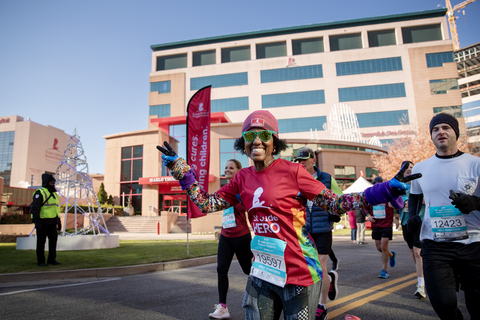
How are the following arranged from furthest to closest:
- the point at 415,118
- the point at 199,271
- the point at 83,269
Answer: the point at 415,118, the point at 199,271, the point at 83,269

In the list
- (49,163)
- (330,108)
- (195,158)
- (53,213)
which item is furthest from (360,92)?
(49,163)

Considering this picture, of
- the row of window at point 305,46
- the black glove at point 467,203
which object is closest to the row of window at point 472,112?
the row of window at point 305,46

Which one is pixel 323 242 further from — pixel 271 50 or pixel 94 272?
pixel 271 50

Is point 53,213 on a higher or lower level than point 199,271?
higher

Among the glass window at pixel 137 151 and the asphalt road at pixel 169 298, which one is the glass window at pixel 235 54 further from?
the asphalt road at pixel 169 298

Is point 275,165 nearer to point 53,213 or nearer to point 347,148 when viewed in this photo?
point 53,213

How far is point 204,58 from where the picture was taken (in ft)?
192

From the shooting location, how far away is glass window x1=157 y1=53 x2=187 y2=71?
59062 mm

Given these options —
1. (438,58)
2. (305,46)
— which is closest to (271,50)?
(305,46)

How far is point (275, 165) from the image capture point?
7.57 ft

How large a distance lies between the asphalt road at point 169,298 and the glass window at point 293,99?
47563 millimetres

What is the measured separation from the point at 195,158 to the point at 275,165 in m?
7.59

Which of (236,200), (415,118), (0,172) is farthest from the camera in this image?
(0,172)

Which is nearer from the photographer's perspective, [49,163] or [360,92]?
[360,92]
